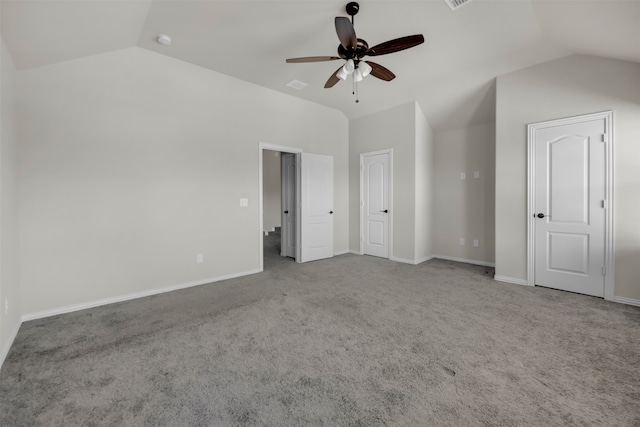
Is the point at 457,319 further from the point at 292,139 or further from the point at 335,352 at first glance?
the point at 292,139

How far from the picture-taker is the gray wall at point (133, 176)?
114 inches

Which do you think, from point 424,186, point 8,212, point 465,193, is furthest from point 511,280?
Answer: point 8,212

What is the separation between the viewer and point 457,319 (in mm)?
2795

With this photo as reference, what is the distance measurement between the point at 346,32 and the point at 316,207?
11.3 ft

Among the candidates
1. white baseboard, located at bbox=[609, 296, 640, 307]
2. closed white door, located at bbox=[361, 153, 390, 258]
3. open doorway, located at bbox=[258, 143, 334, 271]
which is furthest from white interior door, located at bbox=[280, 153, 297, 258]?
white baseboard, located at bbox=[609, 296, 640, 307]

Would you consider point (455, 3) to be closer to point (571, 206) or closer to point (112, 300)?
point (571, 206)

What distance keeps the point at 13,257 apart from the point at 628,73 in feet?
21.9

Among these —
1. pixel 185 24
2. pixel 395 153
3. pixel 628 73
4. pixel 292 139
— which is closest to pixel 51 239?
pixel 185 24

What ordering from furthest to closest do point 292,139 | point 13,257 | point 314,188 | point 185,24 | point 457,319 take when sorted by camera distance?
point 314,188, point 292,139, point 185,24, point 457,319, point 13,257

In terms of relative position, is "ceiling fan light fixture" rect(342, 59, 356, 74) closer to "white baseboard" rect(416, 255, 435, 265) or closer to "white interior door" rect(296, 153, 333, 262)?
"white interior door" rect(296, 153, 333, 262)

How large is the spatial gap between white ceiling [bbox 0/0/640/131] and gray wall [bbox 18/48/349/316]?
28cm

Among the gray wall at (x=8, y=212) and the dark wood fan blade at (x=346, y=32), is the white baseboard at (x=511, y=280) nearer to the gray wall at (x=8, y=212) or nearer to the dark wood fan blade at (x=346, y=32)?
the dark wood fan blade at (x=346, y=32)

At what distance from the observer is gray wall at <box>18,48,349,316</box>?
2.90 meters

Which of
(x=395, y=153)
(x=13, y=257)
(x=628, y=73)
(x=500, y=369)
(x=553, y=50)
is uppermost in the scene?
(x=553, y=50)
